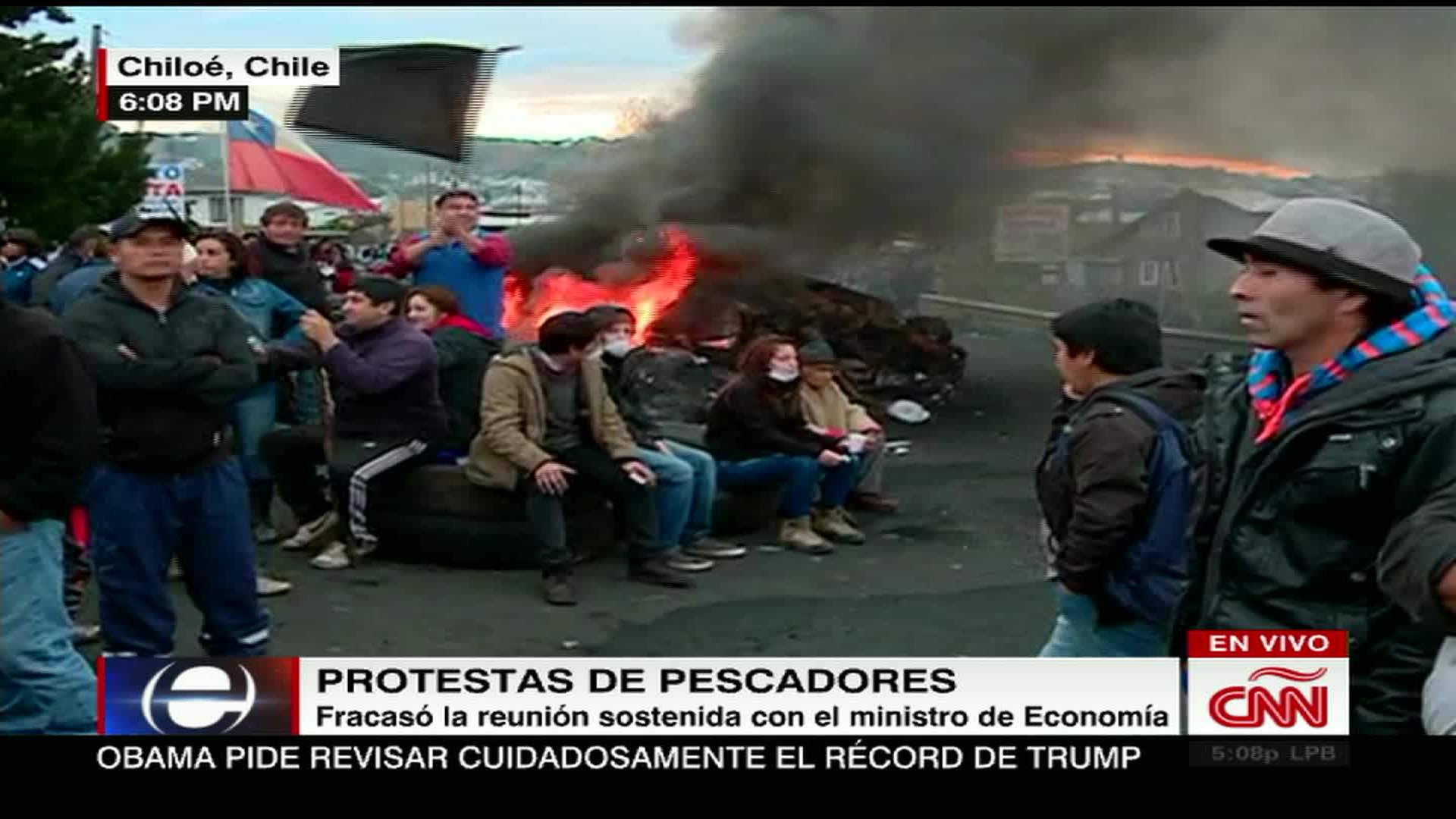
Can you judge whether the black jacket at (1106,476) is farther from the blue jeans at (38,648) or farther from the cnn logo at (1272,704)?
the blue jeans at (38,648)

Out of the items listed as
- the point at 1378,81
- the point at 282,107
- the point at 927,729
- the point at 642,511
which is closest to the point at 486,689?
the point at 927,729

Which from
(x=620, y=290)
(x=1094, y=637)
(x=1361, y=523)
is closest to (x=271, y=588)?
(x=1094, y=637)

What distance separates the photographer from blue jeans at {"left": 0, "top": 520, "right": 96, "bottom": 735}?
8.39ft

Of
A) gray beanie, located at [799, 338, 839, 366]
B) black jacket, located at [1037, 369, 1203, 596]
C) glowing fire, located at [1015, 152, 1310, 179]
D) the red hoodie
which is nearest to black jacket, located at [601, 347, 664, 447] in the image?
the red hoodie

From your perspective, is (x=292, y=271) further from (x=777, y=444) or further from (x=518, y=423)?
(x=777, y=444)

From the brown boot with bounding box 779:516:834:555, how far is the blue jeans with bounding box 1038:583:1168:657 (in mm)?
2003

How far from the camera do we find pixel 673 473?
469 cm

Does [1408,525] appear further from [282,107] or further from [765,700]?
[282,107]

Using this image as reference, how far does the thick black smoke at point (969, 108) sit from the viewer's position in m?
3.22

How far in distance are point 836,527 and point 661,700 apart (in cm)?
261

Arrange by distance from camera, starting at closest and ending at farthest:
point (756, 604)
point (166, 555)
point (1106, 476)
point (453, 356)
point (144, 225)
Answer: point (1106, 476) → point (144, 225) → point (166, 555) → point (756, 604) → point (453, 356)

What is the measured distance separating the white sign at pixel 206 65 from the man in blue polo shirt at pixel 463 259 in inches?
33.5
